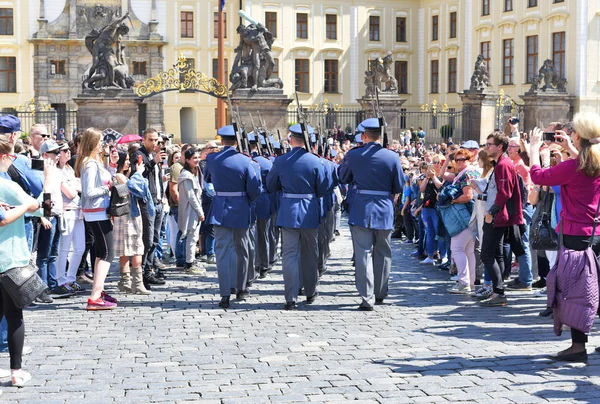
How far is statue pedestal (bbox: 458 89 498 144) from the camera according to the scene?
31172 millimetres

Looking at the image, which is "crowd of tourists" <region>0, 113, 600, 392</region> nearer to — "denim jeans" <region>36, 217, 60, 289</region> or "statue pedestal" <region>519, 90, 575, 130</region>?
"denim jeans" <region>36, 217, 60, 289</region>

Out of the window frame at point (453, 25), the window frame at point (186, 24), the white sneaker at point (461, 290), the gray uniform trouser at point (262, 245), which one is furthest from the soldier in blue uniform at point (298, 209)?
the window frame at point (186, 24)

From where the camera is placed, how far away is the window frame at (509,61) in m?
45.8

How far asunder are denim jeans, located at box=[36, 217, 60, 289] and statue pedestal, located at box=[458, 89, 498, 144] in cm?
2198

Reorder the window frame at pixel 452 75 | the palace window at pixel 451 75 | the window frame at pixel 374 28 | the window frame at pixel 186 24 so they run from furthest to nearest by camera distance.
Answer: the window frame at pixel 186 24, the window frame at pixel 374 28, the palace window at pixel 451 75, the window frame at pixel 452 75

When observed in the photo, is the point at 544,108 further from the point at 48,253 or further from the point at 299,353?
the point at 299,353

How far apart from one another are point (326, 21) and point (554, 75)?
1980cm

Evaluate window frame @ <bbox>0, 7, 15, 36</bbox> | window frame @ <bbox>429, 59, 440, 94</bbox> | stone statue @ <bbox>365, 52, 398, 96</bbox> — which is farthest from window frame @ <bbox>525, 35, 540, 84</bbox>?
window frame @ <bbox>0, 7, 15, 36</bbox>

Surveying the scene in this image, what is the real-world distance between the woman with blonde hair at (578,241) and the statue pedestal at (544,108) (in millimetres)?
26430

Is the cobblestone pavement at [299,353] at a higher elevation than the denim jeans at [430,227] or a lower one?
lower

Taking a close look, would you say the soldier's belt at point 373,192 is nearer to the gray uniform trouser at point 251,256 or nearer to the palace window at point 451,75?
the gray uniform trouser at point 251,256

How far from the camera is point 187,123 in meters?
55.2

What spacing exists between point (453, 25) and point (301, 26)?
335 inches

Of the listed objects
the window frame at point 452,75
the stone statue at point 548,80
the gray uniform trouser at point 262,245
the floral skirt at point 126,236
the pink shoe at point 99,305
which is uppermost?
the window frame at point 452,75
